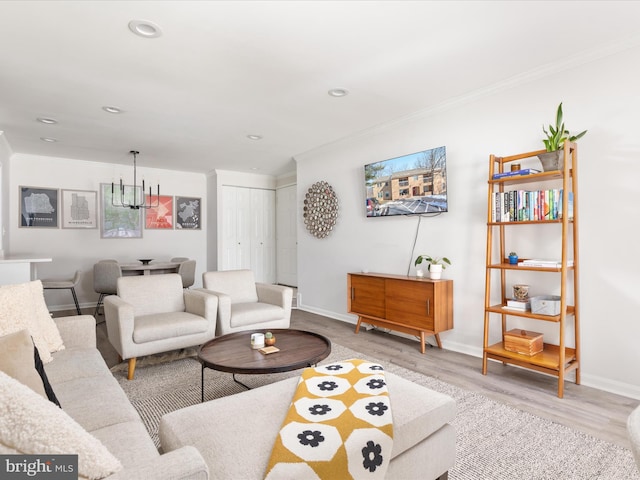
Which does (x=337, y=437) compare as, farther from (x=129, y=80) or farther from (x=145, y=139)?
(x=145, y=139)

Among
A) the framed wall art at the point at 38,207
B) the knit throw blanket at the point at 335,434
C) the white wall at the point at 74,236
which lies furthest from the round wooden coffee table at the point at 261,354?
the framed wall art at the point at 38,207

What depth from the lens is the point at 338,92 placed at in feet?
10.9

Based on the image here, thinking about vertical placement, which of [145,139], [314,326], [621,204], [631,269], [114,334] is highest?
[145,139]

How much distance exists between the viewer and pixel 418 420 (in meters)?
1.40

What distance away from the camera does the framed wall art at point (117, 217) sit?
608 cm

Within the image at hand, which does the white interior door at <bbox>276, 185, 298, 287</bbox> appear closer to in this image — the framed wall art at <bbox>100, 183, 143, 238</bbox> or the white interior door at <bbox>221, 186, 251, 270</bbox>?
the white interior door at <bbox>221, 186, 251, 270</bbox>

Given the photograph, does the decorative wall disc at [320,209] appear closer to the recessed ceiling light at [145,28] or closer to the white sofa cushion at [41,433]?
the recessed ceiling light at [145,28]

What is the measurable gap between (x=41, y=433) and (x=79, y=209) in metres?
6.12

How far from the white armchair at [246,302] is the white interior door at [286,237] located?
9.47 ft

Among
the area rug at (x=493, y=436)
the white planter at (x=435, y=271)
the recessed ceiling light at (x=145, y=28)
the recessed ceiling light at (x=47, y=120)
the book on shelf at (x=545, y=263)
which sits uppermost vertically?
the recessed ceiling light at (x=145, y=28)

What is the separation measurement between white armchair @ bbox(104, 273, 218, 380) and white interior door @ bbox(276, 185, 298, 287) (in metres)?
3.49

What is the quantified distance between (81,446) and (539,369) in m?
2.77

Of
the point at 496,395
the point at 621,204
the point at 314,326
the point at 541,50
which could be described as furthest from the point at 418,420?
the point at 314,326

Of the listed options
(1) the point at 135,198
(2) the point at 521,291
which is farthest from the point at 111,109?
(2) the point at 521,291
